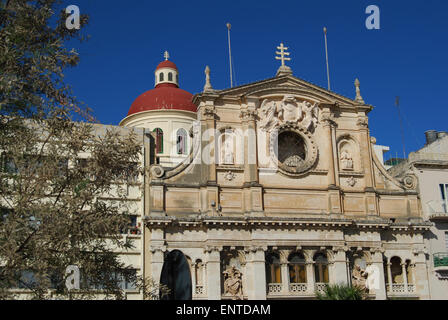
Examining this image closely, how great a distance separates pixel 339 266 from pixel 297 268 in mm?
2348

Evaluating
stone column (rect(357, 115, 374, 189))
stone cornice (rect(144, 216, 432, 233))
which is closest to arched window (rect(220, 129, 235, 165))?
stone cornice (rect(144, 216, 432, 233))

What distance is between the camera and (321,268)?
33.7 meters

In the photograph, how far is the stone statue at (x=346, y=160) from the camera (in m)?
36.1

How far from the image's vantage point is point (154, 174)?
32.8m

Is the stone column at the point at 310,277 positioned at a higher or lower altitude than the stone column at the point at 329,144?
lower

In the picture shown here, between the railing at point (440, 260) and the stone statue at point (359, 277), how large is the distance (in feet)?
14.6

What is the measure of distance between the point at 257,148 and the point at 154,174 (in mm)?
6181

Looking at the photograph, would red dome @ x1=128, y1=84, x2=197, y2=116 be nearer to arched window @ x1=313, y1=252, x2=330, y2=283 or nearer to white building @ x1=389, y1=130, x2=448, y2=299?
white building @ x1=389, y1=130, x2=448, y2=299

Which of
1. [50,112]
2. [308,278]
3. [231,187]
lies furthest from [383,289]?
[50,112]

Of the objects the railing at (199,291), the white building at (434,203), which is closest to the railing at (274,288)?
the railing at (199,291)

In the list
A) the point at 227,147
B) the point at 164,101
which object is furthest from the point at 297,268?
the point at 164,101

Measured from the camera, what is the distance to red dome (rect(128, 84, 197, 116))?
45625mm

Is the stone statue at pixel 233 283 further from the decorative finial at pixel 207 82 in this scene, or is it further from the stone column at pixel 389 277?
the decorative finial at pixel 207 82

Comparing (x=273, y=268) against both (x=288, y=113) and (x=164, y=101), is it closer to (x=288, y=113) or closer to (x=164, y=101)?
(x=288, y=113)
